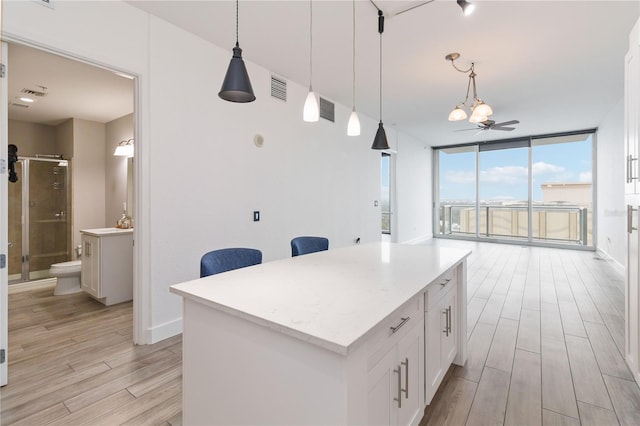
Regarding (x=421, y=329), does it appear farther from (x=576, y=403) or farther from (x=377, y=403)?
(x=576, y=403)

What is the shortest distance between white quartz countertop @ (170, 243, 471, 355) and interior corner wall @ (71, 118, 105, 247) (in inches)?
195

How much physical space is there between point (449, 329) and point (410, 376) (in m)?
0.72

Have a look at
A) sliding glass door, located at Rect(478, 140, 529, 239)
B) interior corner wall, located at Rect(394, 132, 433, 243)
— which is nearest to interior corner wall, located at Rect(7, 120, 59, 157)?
interior corner wall, located at Rect(394, 132, 433, 243)

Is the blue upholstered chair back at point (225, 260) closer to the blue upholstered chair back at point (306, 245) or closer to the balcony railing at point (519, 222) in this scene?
the blue upholstered chair back at point (306, 245)

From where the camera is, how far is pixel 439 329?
1.84 meters

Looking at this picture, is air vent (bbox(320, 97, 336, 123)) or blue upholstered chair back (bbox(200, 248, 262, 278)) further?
air vent (bbox(320, 97, 336, 123))

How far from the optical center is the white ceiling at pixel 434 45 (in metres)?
2.62

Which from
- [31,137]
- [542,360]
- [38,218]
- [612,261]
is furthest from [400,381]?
[31,137]

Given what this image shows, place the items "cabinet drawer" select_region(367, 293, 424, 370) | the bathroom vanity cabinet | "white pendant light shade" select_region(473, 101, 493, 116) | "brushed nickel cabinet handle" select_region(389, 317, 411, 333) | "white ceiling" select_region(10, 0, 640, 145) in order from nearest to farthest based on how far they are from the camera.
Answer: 1. "cabinet drawer" select_region(367, 293, 424, 370)
2. "brushed nickel cabinet handle" select_region(389, 317, 411, 333)
3. "white ceiling" select_region(10, 0, 640, 145)
4. the bathroom vanity cabinet
5. "white pendant light shade" select_region(473, 101, 493, 116)

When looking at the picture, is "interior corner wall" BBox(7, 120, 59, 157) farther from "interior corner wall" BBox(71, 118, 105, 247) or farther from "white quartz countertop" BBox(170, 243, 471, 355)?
"white quartz countertop" BBox(170, 243, 471, 355)

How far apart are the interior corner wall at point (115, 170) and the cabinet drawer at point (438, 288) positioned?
4.80m

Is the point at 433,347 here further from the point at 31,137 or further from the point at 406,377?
the point at 31,137

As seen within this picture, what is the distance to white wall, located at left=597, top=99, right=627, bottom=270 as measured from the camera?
5.07 meters

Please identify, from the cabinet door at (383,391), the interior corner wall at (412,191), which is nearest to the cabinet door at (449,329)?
the cabinet door at (383,391)
